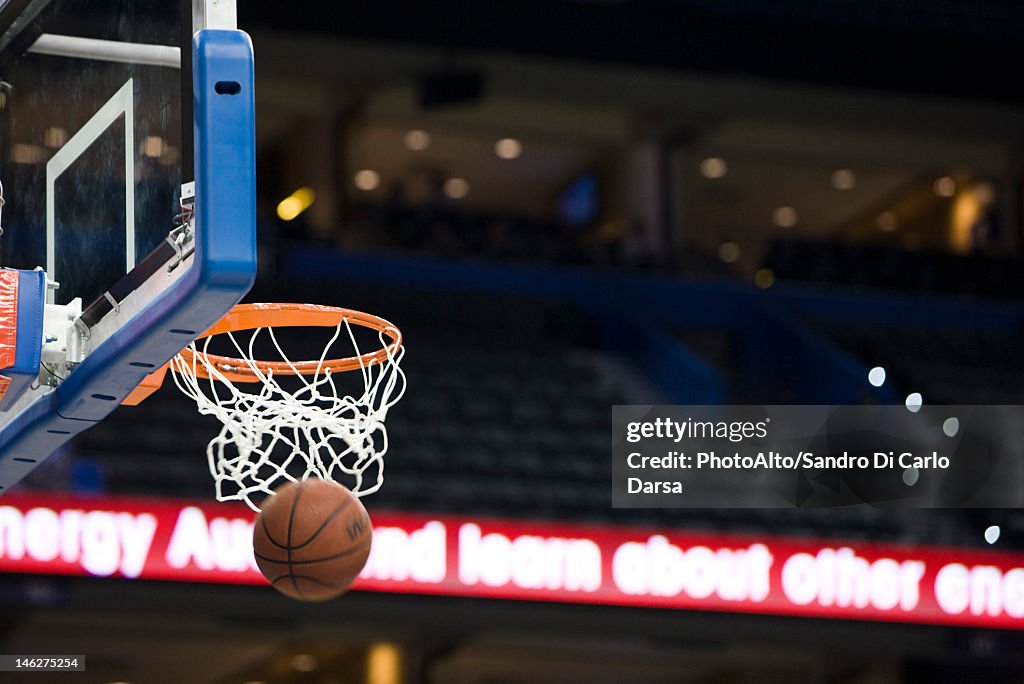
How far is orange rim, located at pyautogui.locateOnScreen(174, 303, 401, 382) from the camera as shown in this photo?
2.80 meters

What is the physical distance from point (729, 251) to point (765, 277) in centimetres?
329

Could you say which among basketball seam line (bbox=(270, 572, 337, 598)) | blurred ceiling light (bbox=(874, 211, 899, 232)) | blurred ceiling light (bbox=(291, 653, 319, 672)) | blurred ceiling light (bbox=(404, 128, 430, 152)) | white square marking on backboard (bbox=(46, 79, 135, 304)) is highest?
blurred ceiling light (bbox=(404, 128, 430, 152))

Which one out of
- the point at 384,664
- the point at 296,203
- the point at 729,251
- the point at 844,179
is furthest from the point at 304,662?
the point at 844,179

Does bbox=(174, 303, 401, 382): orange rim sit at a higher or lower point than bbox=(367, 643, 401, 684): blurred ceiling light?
higher

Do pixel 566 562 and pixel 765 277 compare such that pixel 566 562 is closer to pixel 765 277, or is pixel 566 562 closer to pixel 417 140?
pixel 765 277

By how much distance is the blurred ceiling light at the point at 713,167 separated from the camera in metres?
13.3

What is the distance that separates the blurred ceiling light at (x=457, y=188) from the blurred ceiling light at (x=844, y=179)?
3144 mm

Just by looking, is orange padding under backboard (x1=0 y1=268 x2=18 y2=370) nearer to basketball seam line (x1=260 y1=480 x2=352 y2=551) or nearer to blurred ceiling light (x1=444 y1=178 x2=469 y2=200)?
basketball seam line (x1=260 y1=480 x2=352 y2=551)

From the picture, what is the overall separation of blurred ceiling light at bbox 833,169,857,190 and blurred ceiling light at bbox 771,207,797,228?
71 cm

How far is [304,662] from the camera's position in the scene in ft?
28.8

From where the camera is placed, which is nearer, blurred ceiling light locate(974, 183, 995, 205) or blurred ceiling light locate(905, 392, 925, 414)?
blurred ceiling light locate(905, 392, 925, 414)

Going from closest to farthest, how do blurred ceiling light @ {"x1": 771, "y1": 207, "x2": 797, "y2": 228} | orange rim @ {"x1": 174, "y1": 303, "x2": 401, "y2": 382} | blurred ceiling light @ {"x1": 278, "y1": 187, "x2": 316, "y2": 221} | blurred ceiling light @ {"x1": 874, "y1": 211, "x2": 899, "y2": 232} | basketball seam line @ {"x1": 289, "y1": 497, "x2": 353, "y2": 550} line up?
1. orange rim @ {"x1": 174, "y1": 303, "x2": 401, "y2": 382}
2. basketball seam line @ {"x1": 289, "y1": 497, "x2": 353, "y2": 550}
3. blurred ceiling light @ {"x1": 278, "y1": 187, "x2": 316, "y2": 221}
4. blurred ceiling light @ {"x1": 874, "y1": 211, "x2": 899, "y2": 232}
5. blurred ceiling light @ {"x1": 771, "y1": 207, "x2": 797, "y2": 228}


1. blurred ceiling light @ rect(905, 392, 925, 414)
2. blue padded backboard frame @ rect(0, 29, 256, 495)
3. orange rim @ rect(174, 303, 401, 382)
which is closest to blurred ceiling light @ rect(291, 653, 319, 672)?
blurred ceiling light @ rect(905, 392, 925, 414)

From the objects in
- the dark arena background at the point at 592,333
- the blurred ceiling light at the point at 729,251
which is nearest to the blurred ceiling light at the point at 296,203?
the dark arena background at the point at 592,333
